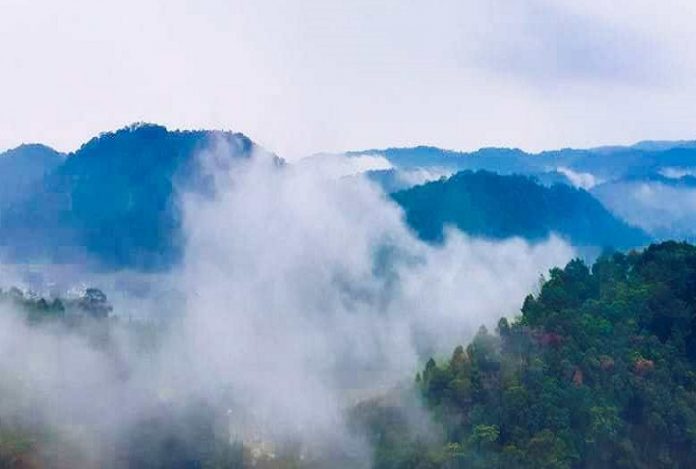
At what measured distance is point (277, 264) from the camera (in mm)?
49688

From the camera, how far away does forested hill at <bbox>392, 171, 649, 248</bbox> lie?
205 ft

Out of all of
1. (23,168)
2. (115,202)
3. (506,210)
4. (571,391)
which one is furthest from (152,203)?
(571,391)

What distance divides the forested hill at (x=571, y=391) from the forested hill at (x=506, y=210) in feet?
104

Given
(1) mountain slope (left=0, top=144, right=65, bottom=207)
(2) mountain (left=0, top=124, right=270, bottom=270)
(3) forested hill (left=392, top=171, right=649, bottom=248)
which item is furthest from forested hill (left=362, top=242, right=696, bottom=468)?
(1) mountain slope (left=0, top=144, right=65, bottom=207)

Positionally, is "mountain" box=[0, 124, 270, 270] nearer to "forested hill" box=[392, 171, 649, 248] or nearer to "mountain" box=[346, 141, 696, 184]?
"forested hill" box=[392, 171, 649, 248]

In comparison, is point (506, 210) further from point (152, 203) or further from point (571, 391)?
point (571, 391)

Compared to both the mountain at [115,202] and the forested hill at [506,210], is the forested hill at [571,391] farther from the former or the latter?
the mountain at [115,202]

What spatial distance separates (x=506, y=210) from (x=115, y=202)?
Result: 33096 millimetres

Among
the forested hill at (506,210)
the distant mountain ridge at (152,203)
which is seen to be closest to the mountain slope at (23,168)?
the distant mountain ridge at (152,203)

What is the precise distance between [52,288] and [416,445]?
1549 inches

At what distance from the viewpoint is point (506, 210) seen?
6925 centimetres

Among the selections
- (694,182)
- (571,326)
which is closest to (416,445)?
(571,326)

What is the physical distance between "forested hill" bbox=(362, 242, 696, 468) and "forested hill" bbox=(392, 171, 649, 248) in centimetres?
3177

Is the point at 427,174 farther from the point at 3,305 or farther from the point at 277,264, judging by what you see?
the point at 3,305
